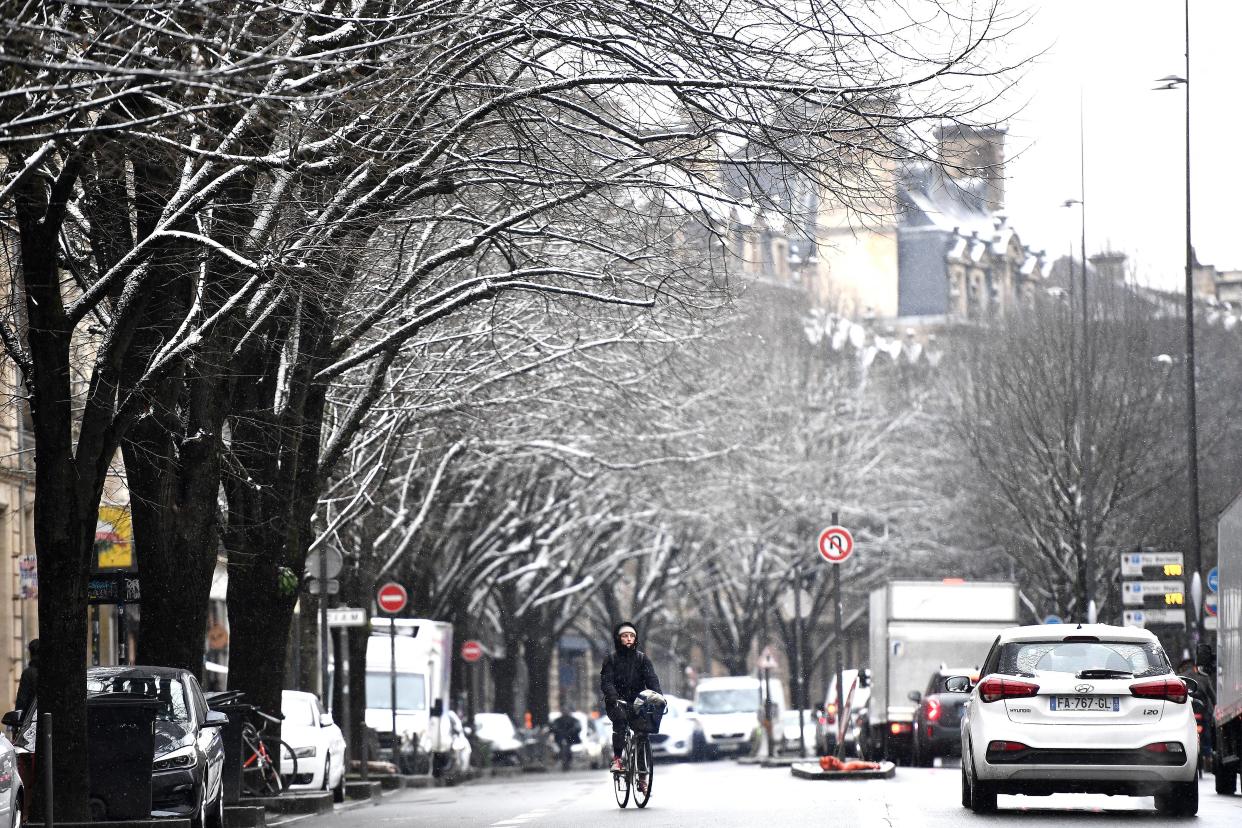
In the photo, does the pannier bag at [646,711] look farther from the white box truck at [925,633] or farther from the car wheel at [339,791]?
the white box truck at [925,633]

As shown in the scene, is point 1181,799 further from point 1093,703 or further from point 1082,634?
point 1082,634

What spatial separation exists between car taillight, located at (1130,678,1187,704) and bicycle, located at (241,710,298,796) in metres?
9.16

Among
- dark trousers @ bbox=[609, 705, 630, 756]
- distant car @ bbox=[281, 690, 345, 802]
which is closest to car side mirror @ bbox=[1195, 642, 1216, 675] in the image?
dark trousers @ bbox=[609, 705, 630, 756]

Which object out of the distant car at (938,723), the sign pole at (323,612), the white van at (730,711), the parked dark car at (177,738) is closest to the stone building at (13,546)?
the sign pole at (323,612)

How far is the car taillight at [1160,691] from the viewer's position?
16.8 m

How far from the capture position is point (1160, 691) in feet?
55.2

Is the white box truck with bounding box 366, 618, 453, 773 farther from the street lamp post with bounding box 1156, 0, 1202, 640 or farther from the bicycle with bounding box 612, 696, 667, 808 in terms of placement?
the bicycle with bounding box 612, 696, 667, 808

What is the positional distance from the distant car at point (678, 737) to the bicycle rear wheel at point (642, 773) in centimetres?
3502

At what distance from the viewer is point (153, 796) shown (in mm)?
16734

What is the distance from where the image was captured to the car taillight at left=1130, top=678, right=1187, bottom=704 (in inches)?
662

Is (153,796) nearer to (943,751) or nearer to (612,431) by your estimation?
(943,751)

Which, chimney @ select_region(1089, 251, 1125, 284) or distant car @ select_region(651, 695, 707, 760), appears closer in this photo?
chimney @ select_region(1089, 251, 1125, 284)

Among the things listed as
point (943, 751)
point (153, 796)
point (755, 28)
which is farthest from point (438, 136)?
point (943, 751)

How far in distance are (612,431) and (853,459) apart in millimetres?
24750
